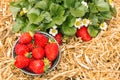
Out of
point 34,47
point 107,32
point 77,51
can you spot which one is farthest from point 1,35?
point 107,32

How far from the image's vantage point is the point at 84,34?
2.31 metres

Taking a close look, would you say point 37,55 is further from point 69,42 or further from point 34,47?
point 69,42

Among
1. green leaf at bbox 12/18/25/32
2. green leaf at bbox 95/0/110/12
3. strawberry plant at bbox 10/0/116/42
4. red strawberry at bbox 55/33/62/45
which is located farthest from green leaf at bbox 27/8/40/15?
green leaf at bbox 95/0/110/12

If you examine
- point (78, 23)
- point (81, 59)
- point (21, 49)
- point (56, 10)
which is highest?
point (56, 10)

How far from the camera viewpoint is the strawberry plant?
225 centimetres

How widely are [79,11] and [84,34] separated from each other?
17 cm

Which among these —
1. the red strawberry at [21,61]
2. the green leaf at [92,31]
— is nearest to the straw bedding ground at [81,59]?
the green leaf at [92,31]

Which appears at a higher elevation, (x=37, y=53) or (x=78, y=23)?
(x=78, y=23)

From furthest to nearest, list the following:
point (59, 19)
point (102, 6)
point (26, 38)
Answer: point (102, 6), point (59, 19), point (26, 38)

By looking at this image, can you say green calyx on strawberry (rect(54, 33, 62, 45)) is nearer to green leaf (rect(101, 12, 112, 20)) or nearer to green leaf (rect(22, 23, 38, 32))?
green leaf (rect(22, 23, 38, 32))

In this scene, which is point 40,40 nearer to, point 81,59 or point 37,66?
point 37,66

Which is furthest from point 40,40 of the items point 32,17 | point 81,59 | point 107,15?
point 107,15

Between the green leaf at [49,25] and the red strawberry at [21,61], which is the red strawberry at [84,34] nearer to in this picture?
the green leaf at [49,25]

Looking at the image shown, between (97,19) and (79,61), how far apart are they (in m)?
0.33
